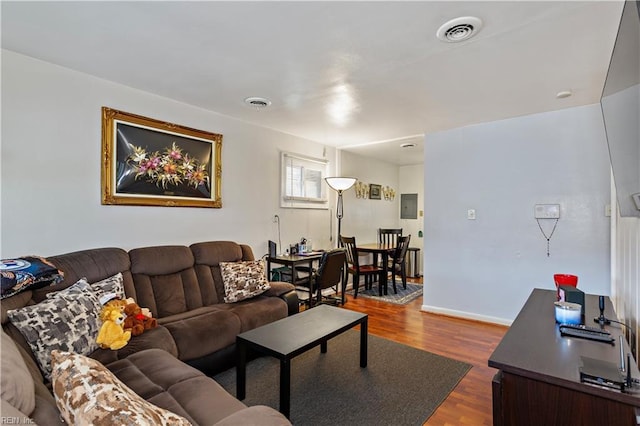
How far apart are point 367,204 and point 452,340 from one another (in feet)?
10.4

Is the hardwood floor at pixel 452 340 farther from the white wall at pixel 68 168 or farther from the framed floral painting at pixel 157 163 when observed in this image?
the framed floral painting at pixel 157 163

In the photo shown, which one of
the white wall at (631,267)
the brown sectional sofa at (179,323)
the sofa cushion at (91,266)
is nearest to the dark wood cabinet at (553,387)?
the white wall at (631,267)

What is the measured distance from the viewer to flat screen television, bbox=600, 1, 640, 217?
1.16 metres

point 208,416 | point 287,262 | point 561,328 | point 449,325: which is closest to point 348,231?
point 287,262

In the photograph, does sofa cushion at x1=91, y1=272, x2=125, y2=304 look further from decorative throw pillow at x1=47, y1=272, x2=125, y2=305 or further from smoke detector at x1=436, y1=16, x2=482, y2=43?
smoke detector at x1=436, y1=16, x2=482, y2=43

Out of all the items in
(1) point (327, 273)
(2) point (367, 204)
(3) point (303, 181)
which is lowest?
(1) point (327, 273)

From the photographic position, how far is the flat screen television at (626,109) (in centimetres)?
116

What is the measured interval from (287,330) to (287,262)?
5.07ft

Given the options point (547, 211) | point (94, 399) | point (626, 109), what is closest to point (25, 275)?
point (94, 399)

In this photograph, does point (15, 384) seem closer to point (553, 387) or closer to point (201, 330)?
point (201, 330)

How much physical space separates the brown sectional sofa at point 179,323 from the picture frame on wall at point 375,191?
3257mm

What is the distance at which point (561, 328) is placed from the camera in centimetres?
160

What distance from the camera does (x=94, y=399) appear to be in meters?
0.87

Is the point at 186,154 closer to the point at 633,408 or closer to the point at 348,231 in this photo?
the point at 348,231
